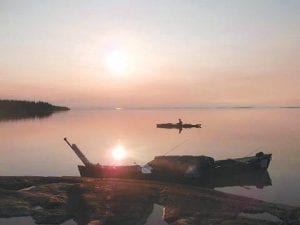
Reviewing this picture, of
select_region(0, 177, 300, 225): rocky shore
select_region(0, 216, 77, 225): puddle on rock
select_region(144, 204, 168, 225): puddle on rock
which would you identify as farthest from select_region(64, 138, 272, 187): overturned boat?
select_region(0, 216, 77, 225): puddle on rock

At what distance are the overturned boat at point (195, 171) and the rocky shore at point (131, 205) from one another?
2275mm

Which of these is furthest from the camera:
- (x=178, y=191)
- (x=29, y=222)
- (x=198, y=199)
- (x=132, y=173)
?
(x=132, y=173)

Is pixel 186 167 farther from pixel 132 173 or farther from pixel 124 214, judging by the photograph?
pixel 124 214

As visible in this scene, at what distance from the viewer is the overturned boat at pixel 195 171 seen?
28438mm

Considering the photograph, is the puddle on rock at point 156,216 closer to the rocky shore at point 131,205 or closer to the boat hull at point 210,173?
the rocky shore at point 131,205

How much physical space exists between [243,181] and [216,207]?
38.3ft

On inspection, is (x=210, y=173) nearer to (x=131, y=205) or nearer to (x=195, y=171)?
(x=195, y=171)

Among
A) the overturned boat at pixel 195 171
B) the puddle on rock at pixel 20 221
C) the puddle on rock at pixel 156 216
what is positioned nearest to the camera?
the puddle on rock at pixel 20 221

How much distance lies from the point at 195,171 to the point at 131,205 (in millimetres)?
8576

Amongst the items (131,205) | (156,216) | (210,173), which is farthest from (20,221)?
(210,173)

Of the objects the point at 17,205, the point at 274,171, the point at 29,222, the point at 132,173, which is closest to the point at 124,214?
the point at 29,222

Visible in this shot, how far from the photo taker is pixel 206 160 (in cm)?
3000

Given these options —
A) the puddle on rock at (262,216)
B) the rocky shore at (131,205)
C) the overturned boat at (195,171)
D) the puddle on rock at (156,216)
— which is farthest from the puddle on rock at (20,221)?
the overturned boat at (195,171)

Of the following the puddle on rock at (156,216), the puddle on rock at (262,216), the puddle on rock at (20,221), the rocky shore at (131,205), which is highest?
the rocky shore at (131,205)
